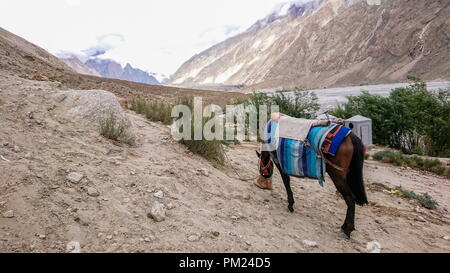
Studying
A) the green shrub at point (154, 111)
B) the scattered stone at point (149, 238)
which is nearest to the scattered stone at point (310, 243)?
the scattered stone at point (149, 238)

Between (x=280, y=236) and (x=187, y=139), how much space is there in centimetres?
270

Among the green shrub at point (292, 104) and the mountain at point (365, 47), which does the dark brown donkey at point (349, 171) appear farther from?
the mountain at point (365, 47)

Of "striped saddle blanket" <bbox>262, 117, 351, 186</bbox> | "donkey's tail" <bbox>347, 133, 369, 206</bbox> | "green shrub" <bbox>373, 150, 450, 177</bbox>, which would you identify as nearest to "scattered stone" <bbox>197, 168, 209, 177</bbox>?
"striped saddle blanket" <bbox>262, 117, 351, 186</bbox>

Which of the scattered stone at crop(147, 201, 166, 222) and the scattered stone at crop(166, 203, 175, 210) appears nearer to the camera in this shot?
the scattered stone at crop(147, 201, 166, 222)

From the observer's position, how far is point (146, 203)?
3.57 metres

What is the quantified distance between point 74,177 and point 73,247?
1057 millimetres

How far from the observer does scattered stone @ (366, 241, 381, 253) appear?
3.79 metres

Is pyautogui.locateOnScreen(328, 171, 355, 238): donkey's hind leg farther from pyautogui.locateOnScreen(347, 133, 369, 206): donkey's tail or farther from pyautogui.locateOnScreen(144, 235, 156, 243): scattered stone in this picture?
pyautogui.locateOnScreen(144, 235, 156, 243): scattered stone

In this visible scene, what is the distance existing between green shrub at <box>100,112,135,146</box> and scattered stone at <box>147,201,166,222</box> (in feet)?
6.60

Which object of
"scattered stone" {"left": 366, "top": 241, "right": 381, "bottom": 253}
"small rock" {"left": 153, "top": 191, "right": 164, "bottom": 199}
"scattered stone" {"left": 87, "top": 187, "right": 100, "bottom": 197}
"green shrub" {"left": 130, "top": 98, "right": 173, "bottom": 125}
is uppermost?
"green shrub" {"left": 130, "top": 98, "right": 173, "bottom": 125}

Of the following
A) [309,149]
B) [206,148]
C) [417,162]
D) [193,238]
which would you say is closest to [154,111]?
[206,148]

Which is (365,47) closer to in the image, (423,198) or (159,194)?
(423,198)

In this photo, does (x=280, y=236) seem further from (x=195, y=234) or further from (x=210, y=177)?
(x=210, y=177)
